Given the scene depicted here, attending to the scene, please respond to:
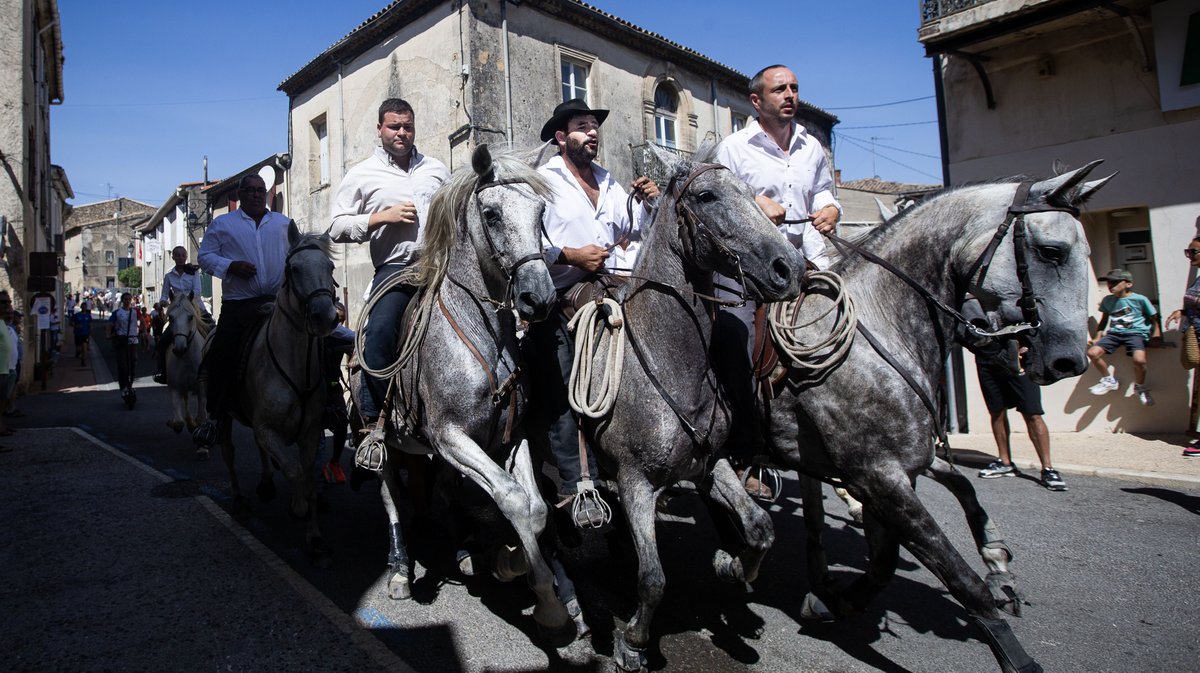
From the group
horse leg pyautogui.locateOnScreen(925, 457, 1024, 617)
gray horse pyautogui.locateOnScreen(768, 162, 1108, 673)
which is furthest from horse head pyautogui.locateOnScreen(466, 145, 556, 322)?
horse leg pyautogui.locateOnScreen(925, 457, 1024, 617)

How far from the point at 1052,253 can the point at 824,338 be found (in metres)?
1.03

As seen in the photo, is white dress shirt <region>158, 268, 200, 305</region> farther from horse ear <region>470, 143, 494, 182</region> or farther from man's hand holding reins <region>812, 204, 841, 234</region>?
man's hand holding reins <region>812, 204, 841, 234</region>

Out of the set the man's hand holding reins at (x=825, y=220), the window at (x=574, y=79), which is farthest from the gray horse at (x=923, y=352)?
the window at (x=574, y=79)

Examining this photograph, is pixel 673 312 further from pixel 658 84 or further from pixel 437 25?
pixel 658 84

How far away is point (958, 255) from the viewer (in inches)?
130

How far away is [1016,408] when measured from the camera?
6.75 m

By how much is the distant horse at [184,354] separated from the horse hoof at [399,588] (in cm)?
576

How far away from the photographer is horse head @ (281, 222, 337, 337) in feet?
13.6

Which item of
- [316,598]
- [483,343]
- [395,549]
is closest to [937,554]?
[483,343]

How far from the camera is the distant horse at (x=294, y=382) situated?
175 inches

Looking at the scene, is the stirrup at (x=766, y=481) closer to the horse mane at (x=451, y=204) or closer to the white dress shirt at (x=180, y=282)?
the horse mane at (x=451, y=204)

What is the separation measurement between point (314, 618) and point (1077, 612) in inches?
160

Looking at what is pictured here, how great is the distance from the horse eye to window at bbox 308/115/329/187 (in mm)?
20501

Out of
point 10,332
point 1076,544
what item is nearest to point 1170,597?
point 1076,544
